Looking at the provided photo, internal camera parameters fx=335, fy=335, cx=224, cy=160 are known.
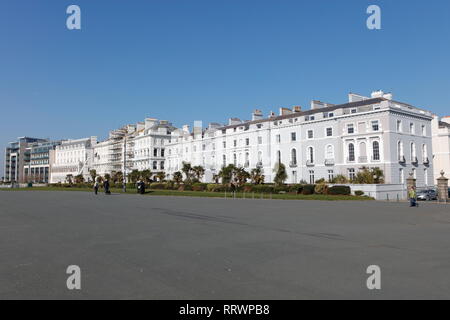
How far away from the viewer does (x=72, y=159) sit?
128 m

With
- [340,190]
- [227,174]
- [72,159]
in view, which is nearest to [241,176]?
[227,174]

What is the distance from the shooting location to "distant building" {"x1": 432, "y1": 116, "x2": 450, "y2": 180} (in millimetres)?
57719

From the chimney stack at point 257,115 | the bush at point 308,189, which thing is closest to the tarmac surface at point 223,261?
the bush at point 308,189

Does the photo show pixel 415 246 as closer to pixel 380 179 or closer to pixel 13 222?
pixel 13 222

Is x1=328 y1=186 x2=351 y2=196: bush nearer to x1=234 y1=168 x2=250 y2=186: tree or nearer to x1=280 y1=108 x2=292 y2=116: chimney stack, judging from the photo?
x1=234 y1=168 x2=250 y2=186: tree

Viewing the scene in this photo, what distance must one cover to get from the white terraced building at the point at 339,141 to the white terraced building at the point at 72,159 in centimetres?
6768

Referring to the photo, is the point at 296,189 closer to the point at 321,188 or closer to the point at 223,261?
the point at 321,188

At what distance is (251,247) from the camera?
9.05 meters

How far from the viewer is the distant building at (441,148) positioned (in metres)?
57.7

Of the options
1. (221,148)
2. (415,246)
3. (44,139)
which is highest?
(44,139)

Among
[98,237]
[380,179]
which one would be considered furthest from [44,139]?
[98,237]

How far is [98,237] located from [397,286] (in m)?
8.41

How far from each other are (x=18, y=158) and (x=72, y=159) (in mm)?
64026
